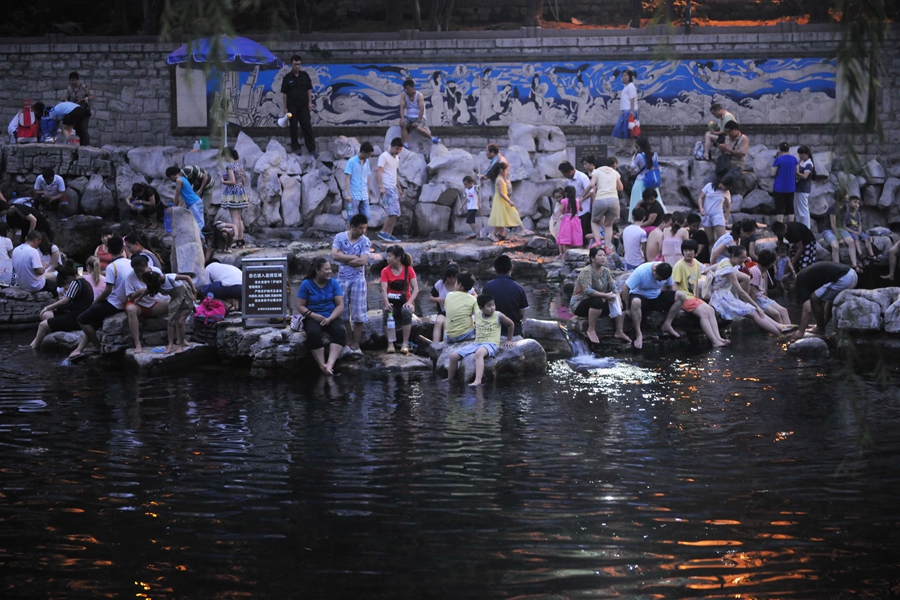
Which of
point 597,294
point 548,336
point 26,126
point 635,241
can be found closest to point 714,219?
point 635,241

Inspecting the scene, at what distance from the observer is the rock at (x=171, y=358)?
1134cm

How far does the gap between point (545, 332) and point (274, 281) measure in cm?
355

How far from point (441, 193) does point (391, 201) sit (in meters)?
1.61

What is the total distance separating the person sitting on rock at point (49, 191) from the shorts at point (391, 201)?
655cm

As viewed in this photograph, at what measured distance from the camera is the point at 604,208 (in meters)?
16.5

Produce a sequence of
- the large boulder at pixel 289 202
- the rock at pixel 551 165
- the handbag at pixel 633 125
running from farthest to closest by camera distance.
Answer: the handbag at pixel 633 125, the rock at pixel 551 165, the large boulder at pixel 289 202

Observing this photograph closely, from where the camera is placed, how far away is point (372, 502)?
264 inches

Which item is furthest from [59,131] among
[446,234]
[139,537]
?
[139,537]

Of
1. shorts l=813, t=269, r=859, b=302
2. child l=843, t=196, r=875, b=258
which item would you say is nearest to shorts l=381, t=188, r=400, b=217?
child l=843, t=196, r=875, b=258

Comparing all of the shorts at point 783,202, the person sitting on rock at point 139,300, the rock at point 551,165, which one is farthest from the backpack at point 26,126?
the shorts at point 783,202

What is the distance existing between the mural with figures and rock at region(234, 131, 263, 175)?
5.89 ft

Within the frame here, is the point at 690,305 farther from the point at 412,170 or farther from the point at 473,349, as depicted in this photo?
the point at 412,170

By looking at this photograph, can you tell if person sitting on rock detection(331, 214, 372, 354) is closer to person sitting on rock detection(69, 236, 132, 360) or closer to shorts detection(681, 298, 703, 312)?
person sitting on rock detection(69, 236, 132, 360)

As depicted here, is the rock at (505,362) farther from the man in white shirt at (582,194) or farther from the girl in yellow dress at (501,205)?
the girl in yellow dress at (501,205)
